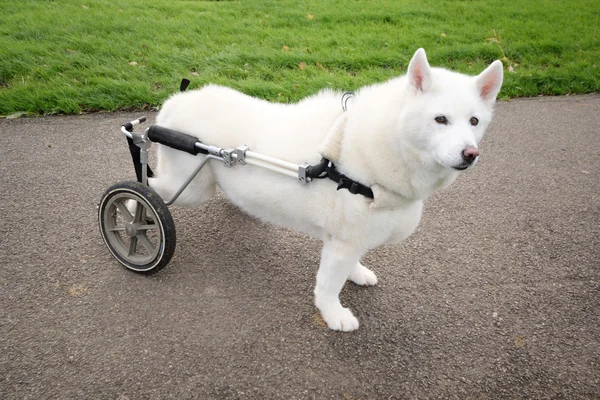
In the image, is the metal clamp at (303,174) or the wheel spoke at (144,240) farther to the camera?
the wheel spoke at (144,240)

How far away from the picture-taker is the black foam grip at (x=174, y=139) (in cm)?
255

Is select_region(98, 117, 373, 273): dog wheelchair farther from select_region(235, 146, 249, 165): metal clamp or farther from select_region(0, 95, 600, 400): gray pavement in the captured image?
select_region(0, 95, 600, 400): gray pavement

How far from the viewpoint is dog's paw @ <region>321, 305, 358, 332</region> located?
2652 mm

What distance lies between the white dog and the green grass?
9.60 feet

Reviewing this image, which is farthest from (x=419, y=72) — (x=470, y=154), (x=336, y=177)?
(x=336, y=177)

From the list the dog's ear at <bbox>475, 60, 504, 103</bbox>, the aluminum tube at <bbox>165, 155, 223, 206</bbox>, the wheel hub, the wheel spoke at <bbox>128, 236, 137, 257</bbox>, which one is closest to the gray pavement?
the wheel spoke at <bbox>128, 236, 137, 257</bbox>

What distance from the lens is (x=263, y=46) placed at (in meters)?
6.67

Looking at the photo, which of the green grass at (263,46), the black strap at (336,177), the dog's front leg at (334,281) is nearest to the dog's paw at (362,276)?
the dog's front leg at (334,281)

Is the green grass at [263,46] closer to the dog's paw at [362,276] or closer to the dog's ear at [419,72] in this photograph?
the dog's paw at [362,276]

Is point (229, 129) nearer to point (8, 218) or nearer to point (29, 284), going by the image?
point (29, 284)

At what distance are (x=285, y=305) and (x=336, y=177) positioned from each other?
101cm

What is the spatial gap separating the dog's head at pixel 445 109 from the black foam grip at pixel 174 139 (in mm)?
1242

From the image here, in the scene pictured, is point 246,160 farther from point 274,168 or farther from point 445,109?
point 445,109

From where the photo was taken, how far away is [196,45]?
654 cm
